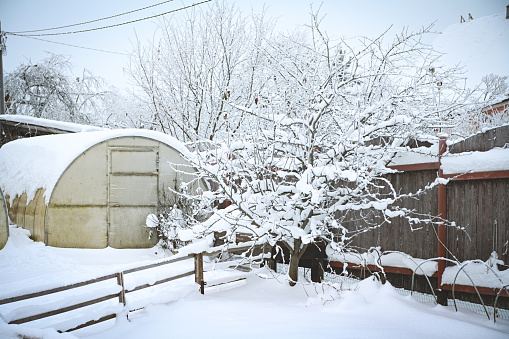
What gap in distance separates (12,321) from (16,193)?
28.1 ft

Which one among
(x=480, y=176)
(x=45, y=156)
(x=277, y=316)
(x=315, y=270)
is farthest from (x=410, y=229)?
(x=45, y=156)

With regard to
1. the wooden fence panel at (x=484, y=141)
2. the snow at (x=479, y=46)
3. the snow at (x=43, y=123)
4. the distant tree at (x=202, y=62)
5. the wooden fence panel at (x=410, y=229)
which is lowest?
the wooden fence panel at (x=410, y=229)

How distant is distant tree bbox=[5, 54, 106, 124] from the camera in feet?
67.8

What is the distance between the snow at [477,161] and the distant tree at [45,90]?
68.8ft

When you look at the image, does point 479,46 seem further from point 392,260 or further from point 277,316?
point 277,316

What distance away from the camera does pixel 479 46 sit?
79.3 feet

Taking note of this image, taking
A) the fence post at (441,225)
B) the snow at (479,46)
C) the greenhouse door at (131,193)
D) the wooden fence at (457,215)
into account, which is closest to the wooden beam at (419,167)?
the wooden fence at (457,215)

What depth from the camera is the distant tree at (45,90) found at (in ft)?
67.8

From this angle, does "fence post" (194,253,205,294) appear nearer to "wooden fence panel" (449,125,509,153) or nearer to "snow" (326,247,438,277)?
"snow" (326,247,438,277)

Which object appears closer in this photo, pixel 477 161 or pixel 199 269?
pixel 477 161

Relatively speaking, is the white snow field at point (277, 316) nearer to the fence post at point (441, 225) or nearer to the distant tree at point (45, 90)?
the fence post at point (441, 225)

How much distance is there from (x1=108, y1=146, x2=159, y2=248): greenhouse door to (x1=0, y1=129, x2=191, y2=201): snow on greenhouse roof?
0.46 m

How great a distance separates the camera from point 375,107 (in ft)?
16.7

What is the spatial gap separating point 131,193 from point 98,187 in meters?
0.84
